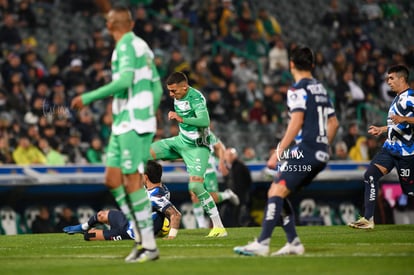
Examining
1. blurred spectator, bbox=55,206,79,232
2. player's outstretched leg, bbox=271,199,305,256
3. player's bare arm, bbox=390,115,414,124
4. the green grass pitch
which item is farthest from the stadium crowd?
player's outstretched leg, bbox=271,199,305,256

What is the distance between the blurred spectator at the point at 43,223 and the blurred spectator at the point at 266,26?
1085cm

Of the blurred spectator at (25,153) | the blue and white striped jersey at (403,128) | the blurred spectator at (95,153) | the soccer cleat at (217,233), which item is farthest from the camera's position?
the blurred spectator at (95,153)

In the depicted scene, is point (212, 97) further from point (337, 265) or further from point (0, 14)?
point (337, 265)

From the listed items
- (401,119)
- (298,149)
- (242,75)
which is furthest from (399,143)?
(242,75)

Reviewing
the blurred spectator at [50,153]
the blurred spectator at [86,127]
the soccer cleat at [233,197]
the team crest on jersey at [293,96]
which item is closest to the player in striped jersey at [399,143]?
the team crest on jersey at [293,96]

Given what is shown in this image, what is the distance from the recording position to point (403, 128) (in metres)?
16.3

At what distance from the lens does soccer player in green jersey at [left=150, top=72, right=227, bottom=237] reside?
1611cm

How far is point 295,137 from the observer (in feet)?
37.8

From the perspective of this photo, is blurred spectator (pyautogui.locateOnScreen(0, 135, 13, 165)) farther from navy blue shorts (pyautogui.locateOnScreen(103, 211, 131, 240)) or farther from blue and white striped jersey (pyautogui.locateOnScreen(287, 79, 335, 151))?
blue and white striped jersey (pyautogui.locateOnScreen(287, 79, 335, 151))

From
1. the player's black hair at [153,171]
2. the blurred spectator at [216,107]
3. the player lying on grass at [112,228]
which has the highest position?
the blurred spectator at [216,107]

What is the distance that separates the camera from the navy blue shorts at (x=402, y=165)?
53.5 ft

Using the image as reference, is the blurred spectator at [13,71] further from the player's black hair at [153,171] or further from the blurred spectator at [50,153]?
the player's black hair at [153,171]

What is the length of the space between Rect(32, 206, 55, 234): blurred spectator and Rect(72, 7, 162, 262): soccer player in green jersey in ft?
36.7

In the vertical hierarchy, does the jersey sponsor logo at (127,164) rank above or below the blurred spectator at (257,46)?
below
